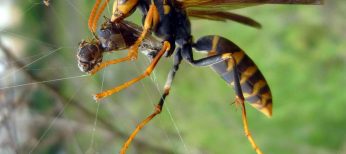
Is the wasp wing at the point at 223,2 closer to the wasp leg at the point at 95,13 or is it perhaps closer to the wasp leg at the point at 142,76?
the wasp leg at the point at 142,76

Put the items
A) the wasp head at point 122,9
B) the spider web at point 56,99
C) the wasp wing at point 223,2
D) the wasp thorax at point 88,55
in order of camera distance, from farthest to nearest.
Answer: the spider web at point 56,99
the wasp wing at point 223,2
the wasp head at point 122,9
the wasp thorax at point 88,55

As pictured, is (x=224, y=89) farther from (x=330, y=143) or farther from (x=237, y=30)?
(x=330, y=143)

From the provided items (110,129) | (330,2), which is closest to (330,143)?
(330,2)

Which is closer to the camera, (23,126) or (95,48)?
(95,48)

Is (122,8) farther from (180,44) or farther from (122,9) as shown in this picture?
(180,44)

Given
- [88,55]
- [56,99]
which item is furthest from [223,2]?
[56,99]

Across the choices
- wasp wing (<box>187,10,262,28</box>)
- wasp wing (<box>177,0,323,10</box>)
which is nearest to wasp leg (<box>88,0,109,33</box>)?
wasp wing (<box>177,0,323,10</box>)

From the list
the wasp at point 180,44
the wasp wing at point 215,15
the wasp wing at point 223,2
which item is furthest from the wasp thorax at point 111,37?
the wasp wing at point 215,15

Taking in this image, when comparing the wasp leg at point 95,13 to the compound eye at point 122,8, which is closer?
the wasp leg at point 95,13
